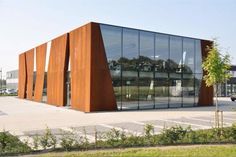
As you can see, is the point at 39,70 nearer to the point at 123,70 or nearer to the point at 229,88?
the point at 123,70

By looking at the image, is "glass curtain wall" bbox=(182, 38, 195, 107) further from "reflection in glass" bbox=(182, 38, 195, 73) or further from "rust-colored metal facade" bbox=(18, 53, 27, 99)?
"rust-colored metal facade" bbox=(18, 53, 27, 99)

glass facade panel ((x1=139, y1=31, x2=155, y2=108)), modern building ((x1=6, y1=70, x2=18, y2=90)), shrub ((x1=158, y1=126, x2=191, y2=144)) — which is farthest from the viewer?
modern building ((x1=6, y1=70, x2=18, y2=90))

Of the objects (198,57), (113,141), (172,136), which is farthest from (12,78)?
(172,136)

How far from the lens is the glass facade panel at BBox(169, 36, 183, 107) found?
2864cm

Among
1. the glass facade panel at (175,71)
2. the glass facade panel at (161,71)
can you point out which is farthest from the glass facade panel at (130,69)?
the glass facade panel at (175,71)

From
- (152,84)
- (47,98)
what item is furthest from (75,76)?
(47,98)

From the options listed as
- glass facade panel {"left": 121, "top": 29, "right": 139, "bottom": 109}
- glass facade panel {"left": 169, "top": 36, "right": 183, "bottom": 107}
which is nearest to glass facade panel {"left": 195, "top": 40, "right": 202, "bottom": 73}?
glass facade panel {"left": 169, "top": 36, "right": 183, "bottom": 107}

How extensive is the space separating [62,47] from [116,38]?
7.36 m

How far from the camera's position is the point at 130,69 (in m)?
25.6

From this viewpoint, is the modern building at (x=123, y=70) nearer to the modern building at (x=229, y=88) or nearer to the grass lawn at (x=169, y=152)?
the grass lawn at (x=169, y=152)

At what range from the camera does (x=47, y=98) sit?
33.9 meters

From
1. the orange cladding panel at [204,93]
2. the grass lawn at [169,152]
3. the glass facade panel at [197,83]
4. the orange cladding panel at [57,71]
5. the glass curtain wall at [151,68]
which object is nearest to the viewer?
the grass lawn at [169,152]

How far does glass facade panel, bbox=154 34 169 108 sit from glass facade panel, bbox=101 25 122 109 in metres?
4.13

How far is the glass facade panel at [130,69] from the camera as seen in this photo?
25078mm
